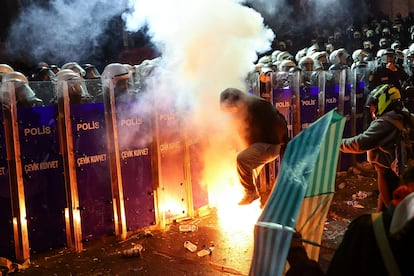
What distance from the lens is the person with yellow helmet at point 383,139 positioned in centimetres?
621

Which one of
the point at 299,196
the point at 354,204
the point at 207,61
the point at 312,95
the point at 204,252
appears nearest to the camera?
the point at 299,196

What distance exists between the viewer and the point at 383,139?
6219mm

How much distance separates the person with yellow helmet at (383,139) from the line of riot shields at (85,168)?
298 centimetres

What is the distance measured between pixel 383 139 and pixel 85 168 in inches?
168

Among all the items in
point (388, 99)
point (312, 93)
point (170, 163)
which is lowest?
point (170, 163)

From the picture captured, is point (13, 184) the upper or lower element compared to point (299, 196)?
lower

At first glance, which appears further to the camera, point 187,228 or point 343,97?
point 343,97

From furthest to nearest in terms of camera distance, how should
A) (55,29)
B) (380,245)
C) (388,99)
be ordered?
(55,29) < (388,99) < (380,245)

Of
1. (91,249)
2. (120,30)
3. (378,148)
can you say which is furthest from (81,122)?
(120,30)

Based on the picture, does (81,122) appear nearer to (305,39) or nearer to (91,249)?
(91,249)

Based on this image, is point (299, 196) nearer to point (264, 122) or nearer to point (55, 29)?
point (264, 122)

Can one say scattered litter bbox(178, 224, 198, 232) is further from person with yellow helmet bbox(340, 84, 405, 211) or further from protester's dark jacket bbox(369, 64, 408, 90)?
protester's dark jacket bbox(369, 64, 408, 90)

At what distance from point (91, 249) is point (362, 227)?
5.55 meters

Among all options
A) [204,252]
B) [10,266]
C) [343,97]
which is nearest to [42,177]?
[10,266]
